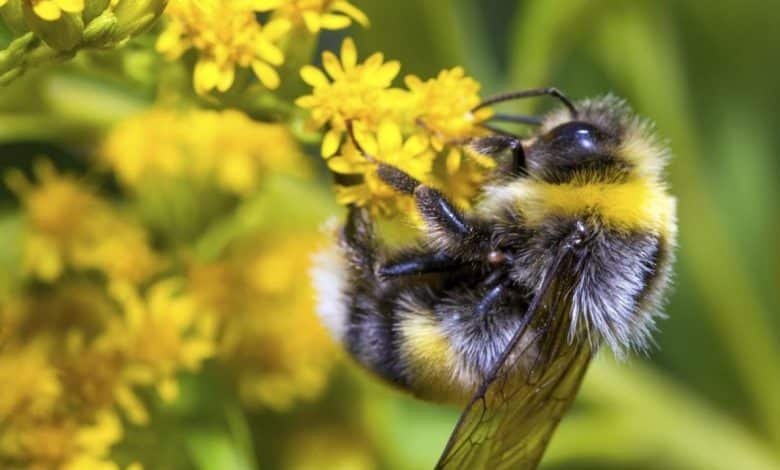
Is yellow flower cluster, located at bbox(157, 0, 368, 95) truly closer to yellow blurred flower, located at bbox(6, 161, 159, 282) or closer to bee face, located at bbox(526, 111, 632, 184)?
bee face, located at bbox(526, 111, 632, 184)

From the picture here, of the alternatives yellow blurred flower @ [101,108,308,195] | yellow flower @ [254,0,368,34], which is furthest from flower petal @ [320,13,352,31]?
yellow blurred flower @ [101,108,308,195]

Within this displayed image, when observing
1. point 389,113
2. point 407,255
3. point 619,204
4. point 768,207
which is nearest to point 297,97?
point 389,113

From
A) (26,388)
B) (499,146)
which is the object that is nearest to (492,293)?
(499,146)

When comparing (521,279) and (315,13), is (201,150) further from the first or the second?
(521,279)

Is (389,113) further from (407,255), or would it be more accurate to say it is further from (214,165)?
(214,165)

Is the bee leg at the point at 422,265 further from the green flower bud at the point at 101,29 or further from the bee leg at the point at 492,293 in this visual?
the green flower bud at the point at 101,29

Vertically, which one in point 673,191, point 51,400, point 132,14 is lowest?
point 51,400

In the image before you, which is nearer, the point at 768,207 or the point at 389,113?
the point at 389,113
